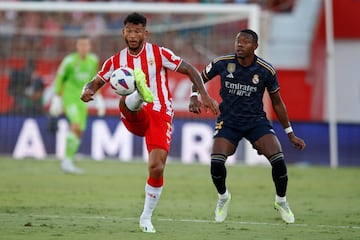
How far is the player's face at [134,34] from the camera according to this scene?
35.2 feet

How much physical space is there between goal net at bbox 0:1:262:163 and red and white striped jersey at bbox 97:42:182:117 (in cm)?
1292

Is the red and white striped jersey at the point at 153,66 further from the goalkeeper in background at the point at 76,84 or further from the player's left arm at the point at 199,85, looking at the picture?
the goalkeeper in background at the point at 76,84

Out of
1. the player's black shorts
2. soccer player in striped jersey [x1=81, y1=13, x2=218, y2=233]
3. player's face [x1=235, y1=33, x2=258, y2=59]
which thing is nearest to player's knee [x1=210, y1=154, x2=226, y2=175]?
the player's black shorts

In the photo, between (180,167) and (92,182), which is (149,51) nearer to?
(92,182)

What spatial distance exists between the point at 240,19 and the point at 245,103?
1314cm

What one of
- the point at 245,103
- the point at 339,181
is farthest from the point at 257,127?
the point at 339,181

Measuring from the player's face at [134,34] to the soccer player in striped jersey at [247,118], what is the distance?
1.60 meters

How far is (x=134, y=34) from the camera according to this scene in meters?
10.8

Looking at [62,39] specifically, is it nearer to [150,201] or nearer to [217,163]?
[217,163]

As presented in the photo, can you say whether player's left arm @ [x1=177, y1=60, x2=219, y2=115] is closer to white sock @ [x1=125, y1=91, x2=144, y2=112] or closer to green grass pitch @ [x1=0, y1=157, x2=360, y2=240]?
→ white sock @ [x1=125, y1=91, x2=144, y2=112]

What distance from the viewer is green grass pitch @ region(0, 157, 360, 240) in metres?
10.8

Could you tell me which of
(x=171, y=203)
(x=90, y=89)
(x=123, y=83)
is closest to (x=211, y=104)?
(x=123, y=83)

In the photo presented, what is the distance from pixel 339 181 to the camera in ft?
64.7

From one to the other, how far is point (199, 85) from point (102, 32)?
1525 centimetres
